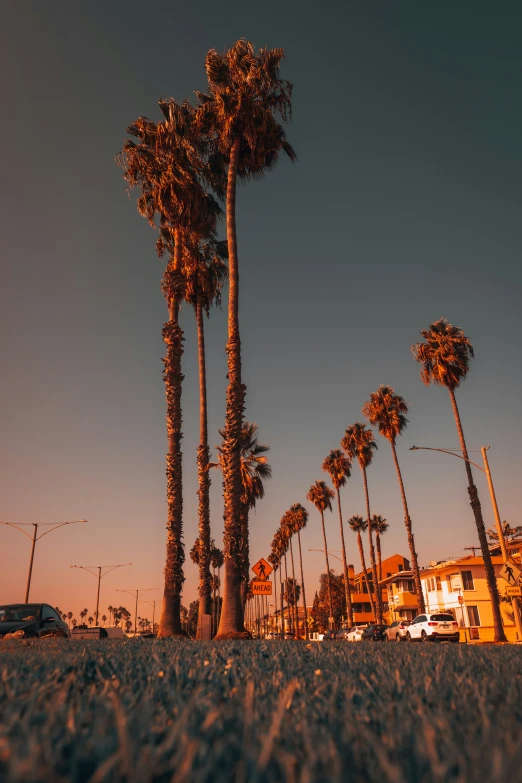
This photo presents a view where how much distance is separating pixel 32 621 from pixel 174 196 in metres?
17.0

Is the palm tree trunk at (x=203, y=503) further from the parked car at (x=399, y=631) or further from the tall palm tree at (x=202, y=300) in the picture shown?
the parked car at (x=399, y=631)

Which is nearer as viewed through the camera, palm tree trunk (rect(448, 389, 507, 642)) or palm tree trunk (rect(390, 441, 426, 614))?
palm tree trunk (rect(448, 389, 507, 642))

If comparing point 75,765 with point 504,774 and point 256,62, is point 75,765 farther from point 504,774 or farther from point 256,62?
point 256,62

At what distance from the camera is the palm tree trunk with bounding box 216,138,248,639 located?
1698 centimetres

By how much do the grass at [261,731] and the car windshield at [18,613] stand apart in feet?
47.6

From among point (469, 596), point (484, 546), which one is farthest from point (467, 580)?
point (484, 546)

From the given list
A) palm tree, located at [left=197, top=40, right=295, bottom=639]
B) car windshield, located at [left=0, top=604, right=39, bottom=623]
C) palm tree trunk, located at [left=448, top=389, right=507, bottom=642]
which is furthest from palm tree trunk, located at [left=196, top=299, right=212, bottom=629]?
palm tree trunk, located at [left=448, top=389, right=507, bottom=642]

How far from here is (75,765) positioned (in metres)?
1.23

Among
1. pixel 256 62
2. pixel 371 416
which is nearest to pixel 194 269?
pixel 256 62

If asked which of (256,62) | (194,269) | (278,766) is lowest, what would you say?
(278,766)

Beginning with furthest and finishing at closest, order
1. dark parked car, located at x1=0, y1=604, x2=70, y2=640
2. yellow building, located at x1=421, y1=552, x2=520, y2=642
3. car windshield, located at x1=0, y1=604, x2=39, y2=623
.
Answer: yellow building, located at x1=421, y1=552, x2=520, y2=642 → car windshield, located at x1=0, y1=604, x2=39, y2=623 → dark parked car, located at x1=0, y1=604, x2=70, y2=640

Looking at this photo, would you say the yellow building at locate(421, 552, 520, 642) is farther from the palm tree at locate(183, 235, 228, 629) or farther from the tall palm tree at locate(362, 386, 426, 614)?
the palm tree at locate(183, 235, 228, 629)

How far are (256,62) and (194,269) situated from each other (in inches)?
444

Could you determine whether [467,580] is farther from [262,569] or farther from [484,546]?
[262,569]
